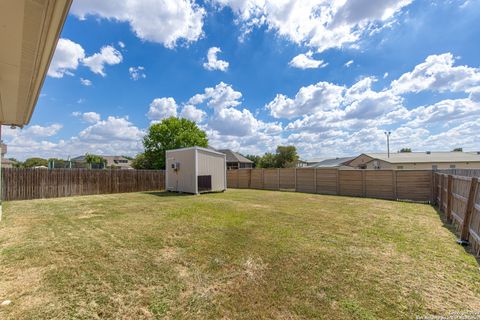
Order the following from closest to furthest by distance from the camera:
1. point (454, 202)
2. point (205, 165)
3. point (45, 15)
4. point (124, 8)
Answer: point (45, 15) < point (454, 202) < point (124, 8) < point (205, 165)

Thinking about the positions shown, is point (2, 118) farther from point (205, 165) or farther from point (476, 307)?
point (476, 307)

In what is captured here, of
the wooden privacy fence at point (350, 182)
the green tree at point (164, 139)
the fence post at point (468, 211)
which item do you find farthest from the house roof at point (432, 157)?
the fence post at point (468, 211)

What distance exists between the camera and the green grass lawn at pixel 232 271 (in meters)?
2.18

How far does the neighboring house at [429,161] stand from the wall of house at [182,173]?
2620cm

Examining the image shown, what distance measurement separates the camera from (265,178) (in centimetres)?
1661

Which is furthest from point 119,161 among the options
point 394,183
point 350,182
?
point 394,183

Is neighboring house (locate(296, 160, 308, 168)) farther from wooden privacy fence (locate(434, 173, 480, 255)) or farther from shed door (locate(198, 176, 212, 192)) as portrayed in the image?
wooden privacy fence (locate(434, 173, 480, 255))

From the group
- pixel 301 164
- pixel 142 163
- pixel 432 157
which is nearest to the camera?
pixel 432 157

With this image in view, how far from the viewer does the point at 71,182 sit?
471 inches

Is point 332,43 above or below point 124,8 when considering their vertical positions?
above

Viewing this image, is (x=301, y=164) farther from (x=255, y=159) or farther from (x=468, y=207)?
(x=468, y=207)

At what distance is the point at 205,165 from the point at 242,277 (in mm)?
10450

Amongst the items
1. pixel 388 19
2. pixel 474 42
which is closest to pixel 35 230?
pixel 388 19

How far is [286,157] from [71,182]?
96.6 ft
